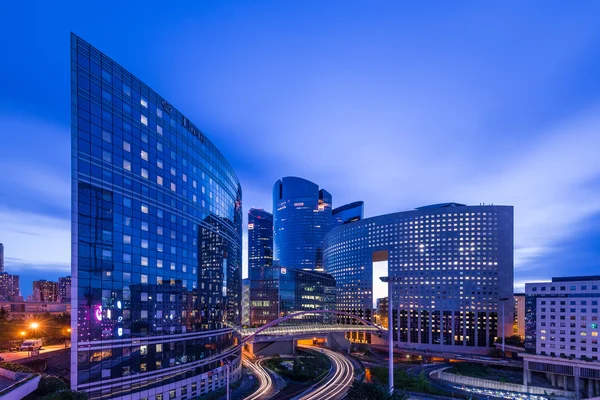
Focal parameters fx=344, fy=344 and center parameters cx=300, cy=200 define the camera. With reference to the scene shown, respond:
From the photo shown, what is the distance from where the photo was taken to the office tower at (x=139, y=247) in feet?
133

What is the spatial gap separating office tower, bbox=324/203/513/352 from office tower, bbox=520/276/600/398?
129ft

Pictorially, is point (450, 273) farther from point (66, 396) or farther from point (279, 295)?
point (66, 396)

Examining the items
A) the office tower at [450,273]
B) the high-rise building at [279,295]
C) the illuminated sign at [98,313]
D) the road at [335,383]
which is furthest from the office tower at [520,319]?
the illuminated sign at [98,313]

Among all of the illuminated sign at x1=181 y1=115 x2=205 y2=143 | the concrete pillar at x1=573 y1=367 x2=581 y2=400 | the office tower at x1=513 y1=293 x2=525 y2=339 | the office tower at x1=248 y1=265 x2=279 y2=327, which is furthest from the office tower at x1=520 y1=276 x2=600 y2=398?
the illuminated sign at x1=181 y1=115 x2=205 y2=143

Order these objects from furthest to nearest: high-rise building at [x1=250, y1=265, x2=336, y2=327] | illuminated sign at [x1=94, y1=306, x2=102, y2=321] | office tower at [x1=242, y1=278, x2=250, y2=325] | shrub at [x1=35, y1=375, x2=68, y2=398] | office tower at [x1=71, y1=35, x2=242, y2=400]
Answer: office tower at [x1=242, y1=278, x2=250, y2=325] < high-rise building at [x1=250, y1=265, x2=336, y2=327] < illuminated sign at [x1=94, y1=306, x2=102, y2=321] < office tower at [x1=71, y1=35, x2=242, y2=400] < shrub at [x1=35, y1=375, x2=68, y2=398]

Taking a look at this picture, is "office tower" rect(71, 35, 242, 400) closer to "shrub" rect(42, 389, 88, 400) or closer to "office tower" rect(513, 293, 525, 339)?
"shrub" rect(42, 389, 88, 400)

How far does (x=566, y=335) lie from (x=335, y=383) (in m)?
58.5

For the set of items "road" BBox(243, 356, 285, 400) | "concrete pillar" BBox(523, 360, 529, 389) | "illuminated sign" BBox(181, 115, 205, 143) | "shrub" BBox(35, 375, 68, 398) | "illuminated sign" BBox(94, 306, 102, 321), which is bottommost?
"concrete pillar" BBox(523, 360, 529, 389)

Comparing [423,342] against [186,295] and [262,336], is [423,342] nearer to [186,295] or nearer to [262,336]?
[262,336]

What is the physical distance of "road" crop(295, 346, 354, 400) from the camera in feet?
193

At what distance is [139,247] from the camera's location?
157 ft

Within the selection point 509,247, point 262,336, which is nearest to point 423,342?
point 509,247

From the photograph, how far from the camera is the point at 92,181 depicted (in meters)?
41.6

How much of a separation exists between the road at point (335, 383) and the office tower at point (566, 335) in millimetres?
43356
